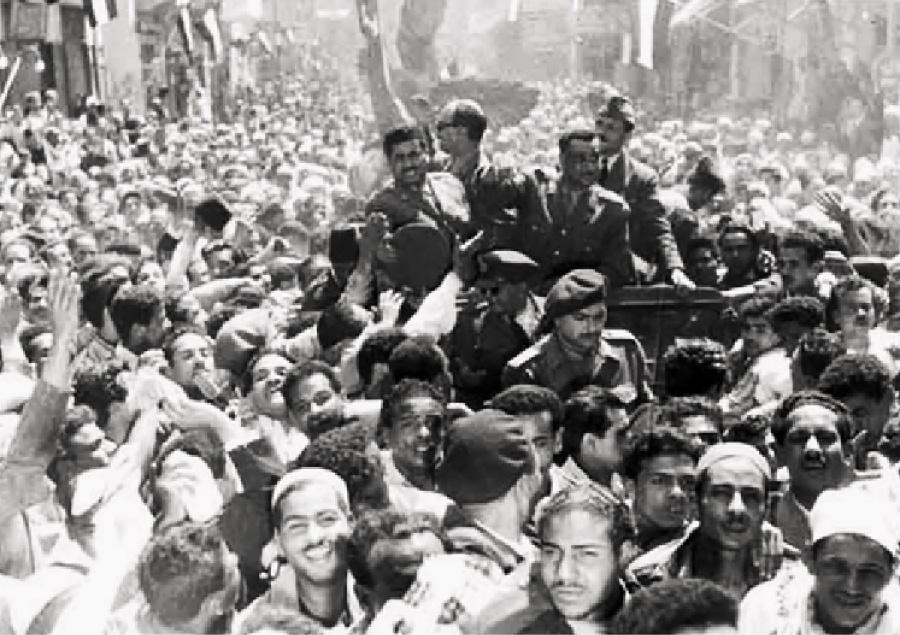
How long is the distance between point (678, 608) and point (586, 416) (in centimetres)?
240

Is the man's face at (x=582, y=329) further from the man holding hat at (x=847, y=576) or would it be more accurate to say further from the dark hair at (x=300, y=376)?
the man holding hat at (x=847, y=576)

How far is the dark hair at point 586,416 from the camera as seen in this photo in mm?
6199

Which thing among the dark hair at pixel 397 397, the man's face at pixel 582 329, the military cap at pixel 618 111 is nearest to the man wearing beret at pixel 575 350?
the man's face at pixel 582 329

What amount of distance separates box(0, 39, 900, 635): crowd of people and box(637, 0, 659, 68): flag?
10.3 ft

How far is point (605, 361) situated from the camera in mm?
7402

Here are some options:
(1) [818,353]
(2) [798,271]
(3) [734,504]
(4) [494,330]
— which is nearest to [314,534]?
(3) [734,504]

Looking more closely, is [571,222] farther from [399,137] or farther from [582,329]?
[582,329]

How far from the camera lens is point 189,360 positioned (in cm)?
750

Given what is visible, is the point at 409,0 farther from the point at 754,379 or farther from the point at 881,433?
the point at 881,433

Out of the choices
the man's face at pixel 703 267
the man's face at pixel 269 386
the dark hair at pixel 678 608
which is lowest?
the man's face at pixel 703 267

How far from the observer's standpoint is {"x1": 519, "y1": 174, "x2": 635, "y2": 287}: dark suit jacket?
8688mm

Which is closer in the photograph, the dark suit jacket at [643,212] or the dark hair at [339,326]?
the dark hair at [339,326]

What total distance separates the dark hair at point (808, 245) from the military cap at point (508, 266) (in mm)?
1218

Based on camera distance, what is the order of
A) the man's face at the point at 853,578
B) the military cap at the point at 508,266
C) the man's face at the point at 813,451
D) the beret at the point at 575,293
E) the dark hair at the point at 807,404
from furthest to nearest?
the military cap at the point at 508,266, the beret at the point at 575,293, the dark hair at the point at 807,404, the man's face at the point at 813,451, the man's face at the point at 853,578
